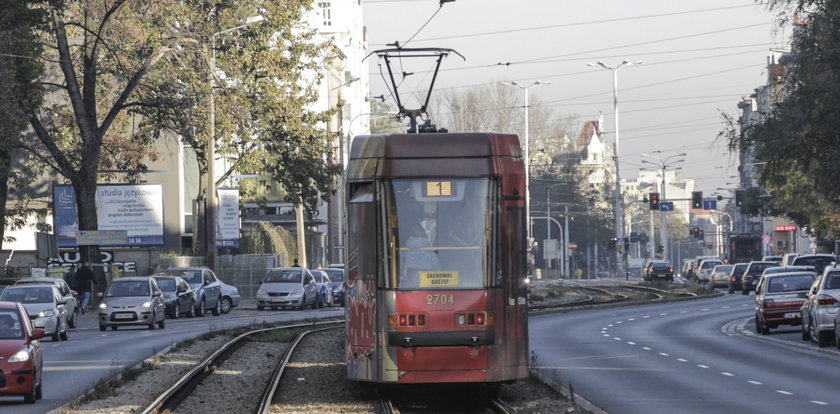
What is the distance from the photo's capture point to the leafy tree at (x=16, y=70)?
38.7 meters

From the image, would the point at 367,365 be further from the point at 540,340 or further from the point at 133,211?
the point at 133,211

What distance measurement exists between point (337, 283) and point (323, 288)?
11.0 feet

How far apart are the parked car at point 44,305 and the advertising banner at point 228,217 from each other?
74.6ft

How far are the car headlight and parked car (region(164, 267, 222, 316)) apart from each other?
2983 cm

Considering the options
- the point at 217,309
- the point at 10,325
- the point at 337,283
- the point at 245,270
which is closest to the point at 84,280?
the point at 217,309

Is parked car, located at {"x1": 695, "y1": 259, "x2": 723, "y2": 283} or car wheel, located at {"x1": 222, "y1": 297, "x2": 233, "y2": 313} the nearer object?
car wheel, located at {"x1": 222, "y1": 297, "x2": 233, "y2": 313}

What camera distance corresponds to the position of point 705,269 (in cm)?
9012

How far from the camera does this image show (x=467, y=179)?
17312 millimetres

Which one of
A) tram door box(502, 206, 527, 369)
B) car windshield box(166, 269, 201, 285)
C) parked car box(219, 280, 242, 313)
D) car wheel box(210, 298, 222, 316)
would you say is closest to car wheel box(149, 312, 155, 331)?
car windshield box(166, 269, 201, 285)

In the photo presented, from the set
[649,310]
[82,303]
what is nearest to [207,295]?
[82,303]

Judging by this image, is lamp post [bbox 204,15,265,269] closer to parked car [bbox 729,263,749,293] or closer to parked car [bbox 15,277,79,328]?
parked car [bbox 15,277,79,328]

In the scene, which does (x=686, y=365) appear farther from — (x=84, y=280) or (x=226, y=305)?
(x=226, y=305)

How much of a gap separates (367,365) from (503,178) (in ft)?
9.05

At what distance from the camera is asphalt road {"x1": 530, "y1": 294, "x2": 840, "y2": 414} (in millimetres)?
18312
